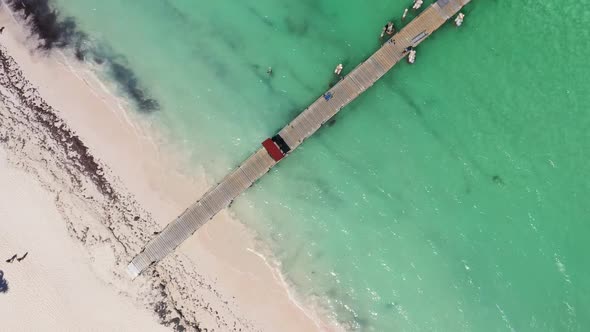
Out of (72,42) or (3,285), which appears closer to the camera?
(3,285)

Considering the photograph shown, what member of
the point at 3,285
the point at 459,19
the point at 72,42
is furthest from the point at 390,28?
the point at 3,285

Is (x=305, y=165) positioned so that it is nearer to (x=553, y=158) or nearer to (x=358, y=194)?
(x=358, y=194)

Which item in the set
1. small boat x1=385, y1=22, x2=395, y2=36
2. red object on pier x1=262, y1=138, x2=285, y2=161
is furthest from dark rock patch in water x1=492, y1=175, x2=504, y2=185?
red object on pier x1=262, y1=138, x2=285, y2=161

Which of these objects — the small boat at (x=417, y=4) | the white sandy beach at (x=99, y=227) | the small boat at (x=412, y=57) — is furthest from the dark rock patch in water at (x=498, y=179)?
the white sandy beach at (x=99, y=227)

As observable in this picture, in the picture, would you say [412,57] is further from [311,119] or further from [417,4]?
[311,119]

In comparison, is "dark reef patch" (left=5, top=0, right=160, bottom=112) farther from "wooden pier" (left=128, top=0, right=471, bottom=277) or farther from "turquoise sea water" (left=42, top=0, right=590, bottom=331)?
"wooden pier" (left=128, top=0, right=471, bottom=277)
